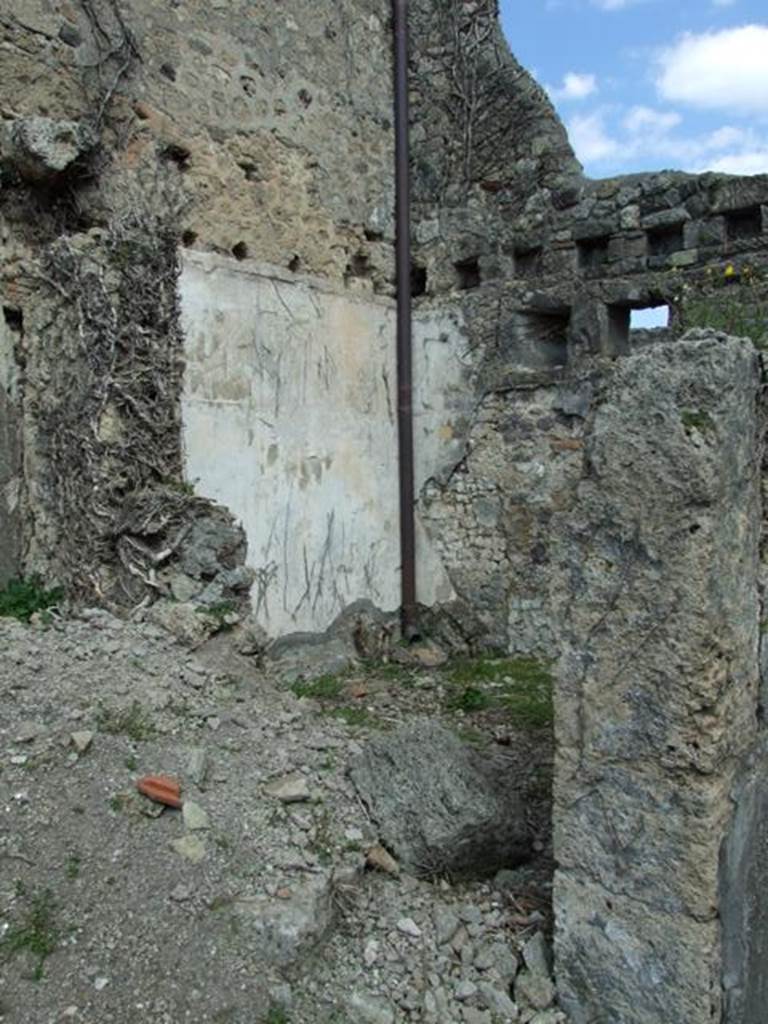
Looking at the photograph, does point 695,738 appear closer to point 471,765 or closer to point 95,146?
point 471,765

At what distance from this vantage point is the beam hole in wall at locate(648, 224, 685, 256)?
5645 millimetres

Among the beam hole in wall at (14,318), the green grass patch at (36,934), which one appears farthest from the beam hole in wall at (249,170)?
the green grass patch at (36,934)

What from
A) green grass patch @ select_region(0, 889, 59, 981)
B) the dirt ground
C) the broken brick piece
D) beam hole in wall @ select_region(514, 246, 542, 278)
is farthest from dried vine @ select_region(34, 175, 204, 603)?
beam hole in wall @ select_region(514, 246, 542, 278)

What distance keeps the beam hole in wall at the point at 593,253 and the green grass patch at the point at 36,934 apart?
194 inches

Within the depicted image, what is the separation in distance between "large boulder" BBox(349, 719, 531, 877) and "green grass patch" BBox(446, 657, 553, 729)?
1.15 m

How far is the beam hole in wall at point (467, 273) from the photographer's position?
6453 millimetres

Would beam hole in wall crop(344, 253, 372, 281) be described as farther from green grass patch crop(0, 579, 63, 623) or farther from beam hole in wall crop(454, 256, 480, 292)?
green grass patch crop(0, 579, 63, 623)

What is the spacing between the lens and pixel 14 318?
4.76 meters

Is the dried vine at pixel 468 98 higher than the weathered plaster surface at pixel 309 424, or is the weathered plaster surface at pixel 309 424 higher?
the dried vine at pixel 468 98

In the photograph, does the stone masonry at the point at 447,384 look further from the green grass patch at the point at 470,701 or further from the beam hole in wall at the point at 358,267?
the green grass patch at the point at 470,701

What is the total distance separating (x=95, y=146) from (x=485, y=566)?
11.6ft

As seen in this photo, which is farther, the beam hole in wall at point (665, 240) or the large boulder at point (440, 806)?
the beam hole in wall at point (665, 240)

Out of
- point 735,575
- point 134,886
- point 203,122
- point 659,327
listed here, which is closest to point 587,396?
point 659,327

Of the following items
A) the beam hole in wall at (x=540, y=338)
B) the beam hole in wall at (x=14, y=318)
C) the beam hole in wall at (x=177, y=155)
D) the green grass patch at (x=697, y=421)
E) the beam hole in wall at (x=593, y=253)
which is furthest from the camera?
the beam hole in wall at (x=540, y=338)
